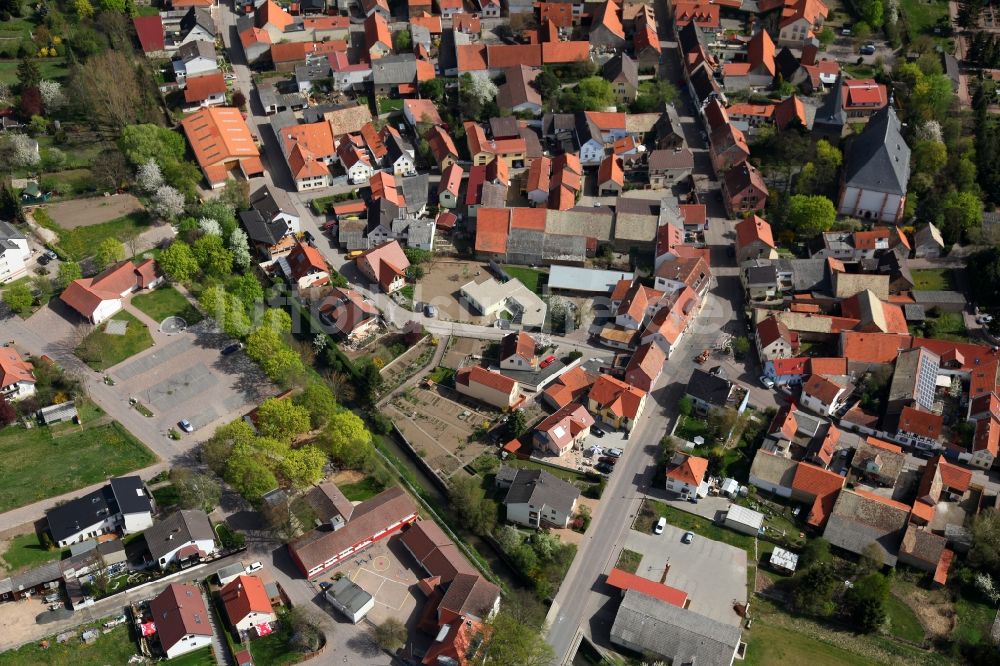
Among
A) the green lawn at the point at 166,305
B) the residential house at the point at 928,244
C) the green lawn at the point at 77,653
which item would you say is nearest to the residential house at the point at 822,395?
the residential house at the point at 928,244

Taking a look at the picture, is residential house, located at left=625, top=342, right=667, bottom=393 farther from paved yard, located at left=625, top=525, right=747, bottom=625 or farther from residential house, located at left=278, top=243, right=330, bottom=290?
residential house, located at left=278, top=243, right=330, bottom=290

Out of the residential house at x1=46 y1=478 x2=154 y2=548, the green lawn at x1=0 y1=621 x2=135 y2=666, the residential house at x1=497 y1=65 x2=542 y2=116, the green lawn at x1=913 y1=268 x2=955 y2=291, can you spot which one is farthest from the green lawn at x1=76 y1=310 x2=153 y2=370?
the green lawn at x1=913 y1=268 x2=955 y2=291

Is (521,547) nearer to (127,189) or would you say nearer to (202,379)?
(202,379)

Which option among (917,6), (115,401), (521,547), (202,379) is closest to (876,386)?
(521,547)

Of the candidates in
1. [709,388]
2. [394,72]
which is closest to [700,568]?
[709,388]

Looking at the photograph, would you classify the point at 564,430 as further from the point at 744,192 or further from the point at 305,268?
the point at 744,192
